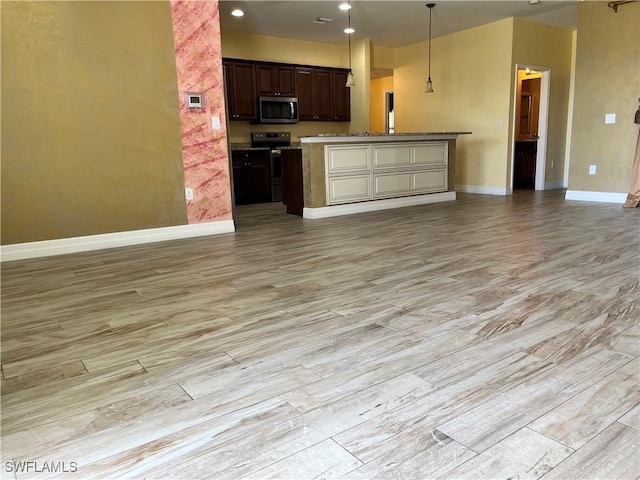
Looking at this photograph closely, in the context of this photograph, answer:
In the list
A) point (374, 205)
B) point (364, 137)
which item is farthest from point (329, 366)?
point (374, 205)

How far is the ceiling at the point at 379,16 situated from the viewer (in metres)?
6.20

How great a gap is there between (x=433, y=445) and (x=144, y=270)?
9.10ft

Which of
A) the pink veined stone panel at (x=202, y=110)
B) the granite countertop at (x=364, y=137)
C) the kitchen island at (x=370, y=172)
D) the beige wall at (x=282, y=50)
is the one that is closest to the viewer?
the pink veined stone panel at (x=202, y=110)

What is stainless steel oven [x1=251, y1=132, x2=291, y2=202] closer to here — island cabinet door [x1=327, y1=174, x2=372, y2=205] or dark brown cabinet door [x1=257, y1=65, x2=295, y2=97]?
dark brown cabinet door [x1=257, y1=65, x2=295, y2=97]

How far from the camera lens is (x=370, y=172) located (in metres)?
6.16

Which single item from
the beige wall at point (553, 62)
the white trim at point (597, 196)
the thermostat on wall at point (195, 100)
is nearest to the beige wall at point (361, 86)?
the beige wall at point (553, 62)

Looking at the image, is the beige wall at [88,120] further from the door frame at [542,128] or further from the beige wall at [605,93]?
the door frame at [542,128]

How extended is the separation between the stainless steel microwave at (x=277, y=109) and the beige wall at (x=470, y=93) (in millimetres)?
2610

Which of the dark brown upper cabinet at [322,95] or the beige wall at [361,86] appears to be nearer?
the dark brown upper cabinet at [322,95]

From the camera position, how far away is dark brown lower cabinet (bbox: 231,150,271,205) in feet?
24.1

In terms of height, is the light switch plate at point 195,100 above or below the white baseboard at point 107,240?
above

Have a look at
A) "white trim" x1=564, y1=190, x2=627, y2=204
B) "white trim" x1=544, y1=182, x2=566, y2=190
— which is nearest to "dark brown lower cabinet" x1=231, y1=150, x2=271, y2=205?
"white trim" x1=564, y1=190, x2=627, y2=204

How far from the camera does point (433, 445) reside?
1.33 m

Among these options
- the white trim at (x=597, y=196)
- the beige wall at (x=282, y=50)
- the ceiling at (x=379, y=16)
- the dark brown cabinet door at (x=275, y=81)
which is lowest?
the white trim at (x=597, y=196)
